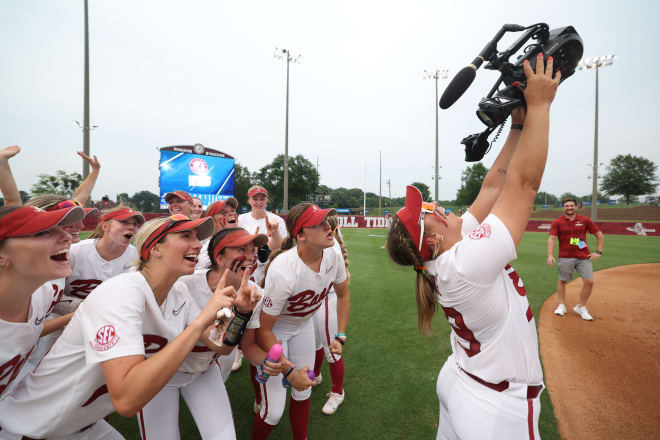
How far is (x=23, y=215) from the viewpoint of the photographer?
166 cm

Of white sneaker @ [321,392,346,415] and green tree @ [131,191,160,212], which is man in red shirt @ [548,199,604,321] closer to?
white sneaker @ [321,392,346,415]

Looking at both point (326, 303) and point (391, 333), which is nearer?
point (326, 303)

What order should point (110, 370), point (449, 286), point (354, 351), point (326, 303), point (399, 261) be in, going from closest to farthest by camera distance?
point (110, 370)
point (449, 286)
point (399, 261)
point (326, 303)
point (354, 351)

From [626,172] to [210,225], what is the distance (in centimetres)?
8119

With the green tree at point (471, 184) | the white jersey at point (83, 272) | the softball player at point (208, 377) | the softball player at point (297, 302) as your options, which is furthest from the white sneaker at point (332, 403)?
the green tree at point (471, 184)

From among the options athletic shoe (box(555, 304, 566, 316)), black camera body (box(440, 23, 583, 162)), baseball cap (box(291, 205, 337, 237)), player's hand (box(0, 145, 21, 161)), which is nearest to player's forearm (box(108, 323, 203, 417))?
baseball cap (box(291, 205, 337, 237))

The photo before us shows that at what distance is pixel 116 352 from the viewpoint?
1.46m

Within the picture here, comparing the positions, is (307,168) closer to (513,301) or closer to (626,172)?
(513,301)

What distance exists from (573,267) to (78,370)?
7.99m

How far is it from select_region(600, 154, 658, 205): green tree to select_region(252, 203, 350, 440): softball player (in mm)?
78635

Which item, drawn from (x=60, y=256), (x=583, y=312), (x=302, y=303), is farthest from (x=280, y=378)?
(x=583, y=312)

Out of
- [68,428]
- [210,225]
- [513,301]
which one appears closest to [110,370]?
[68,428]

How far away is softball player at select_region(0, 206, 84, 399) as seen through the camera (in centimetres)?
165

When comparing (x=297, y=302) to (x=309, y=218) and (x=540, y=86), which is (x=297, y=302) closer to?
(x=309, y=218)
